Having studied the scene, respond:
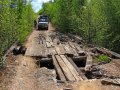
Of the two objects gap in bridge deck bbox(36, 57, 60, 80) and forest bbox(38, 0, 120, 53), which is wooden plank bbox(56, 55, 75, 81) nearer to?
gap in bridge deck bbox(36, 57, 60, 80)

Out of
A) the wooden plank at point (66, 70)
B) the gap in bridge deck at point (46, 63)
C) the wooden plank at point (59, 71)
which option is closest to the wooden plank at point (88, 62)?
the wooden plank at point (66, 70)

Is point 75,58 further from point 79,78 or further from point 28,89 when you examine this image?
point 28,89

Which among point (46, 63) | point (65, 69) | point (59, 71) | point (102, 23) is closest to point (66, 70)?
point (65, 69)

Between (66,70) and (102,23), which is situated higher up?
(102,23)

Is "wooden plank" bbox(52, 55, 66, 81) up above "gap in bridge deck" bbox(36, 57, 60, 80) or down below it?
above

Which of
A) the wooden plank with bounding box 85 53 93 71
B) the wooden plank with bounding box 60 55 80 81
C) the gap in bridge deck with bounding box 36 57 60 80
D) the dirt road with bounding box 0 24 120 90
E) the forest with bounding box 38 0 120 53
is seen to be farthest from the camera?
the forest with bounding box 38 0 120 53

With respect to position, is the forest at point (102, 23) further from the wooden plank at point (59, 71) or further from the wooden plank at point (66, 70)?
the wooden plank at point (59, 71)

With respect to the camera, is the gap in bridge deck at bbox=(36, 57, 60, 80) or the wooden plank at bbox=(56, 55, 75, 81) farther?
the gap in bridge deck at bbox=(36, 57, 60, 80)

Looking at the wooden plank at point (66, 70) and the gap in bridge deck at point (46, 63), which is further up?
the wooden plank at point (66, 70)

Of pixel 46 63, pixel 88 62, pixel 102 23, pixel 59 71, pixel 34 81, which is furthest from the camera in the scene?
pixel 102 23

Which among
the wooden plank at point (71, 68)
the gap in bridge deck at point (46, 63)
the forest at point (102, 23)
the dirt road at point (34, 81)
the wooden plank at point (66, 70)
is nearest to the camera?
the dirt road at point (34, 81)

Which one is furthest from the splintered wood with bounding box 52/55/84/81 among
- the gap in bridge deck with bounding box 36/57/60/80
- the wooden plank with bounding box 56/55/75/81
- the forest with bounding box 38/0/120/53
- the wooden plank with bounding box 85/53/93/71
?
the forest with bounding box 38/0/120/53

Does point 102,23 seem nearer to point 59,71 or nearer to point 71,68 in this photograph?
point 71,68

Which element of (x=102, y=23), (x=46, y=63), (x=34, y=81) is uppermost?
(x=102, y=23)
